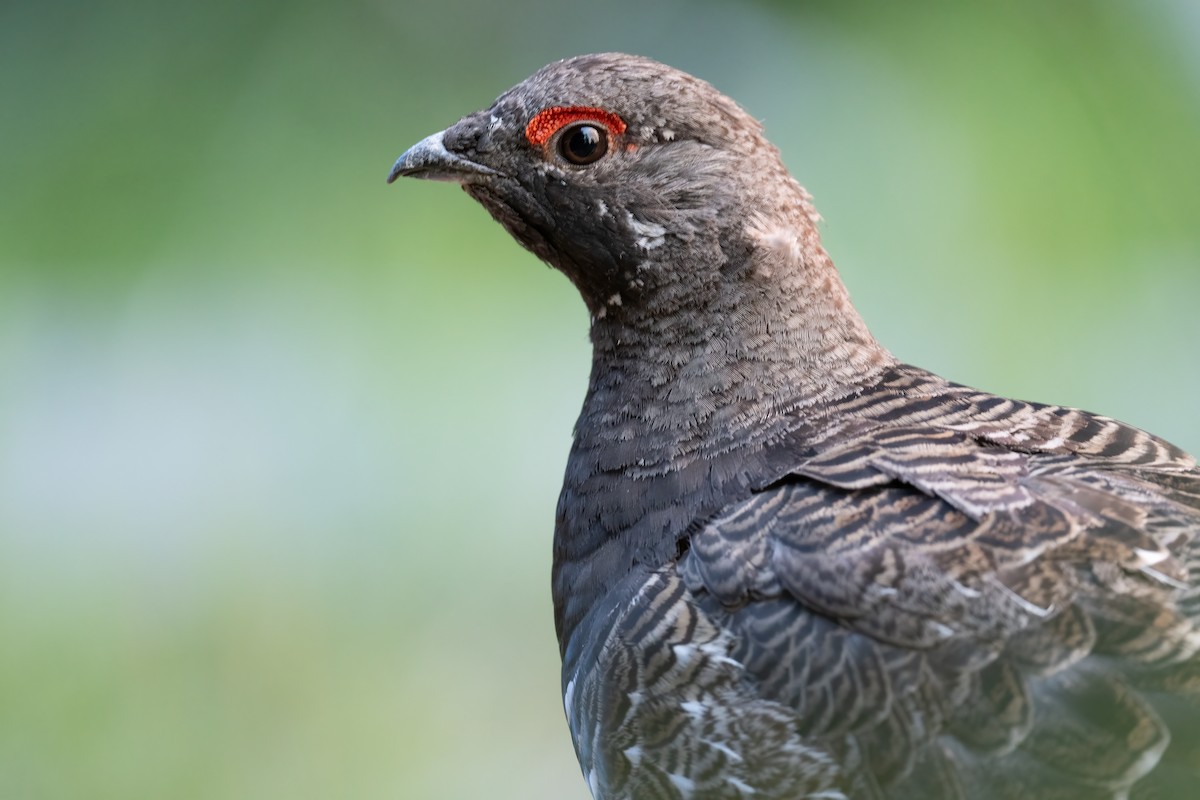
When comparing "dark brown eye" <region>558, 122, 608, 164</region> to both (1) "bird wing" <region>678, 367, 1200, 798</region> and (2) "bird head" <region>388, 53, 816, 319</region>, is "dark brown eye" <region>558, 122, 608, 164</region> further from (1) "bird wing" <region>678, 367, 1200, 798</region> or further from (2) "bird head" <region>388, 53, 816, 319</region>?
(1) "bird wing" <region>678, 367, 1200, 798</region>

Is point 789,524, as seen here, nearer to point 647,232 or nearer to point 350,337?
point 647,232

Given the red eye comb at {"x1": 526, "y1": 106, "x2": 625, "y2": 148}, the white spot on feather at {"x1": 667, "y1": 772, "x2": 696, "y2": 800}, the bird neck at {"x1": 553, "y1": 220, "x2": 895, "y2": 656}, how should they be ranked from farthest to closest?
the red eye comb at {"x1": 526, "y1": 106, "x2": 625, "y2": 148} → the bird neck at {"x1": 553, "y1": 220, "x2": 895, "y2": 656} → the white spot on feather at {"x1": 667, "y1": 772, "x2": 696, "y2": 800}

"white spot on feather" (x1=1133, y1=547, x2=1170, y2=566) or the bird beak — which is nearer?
"white spot on feather" (x1=1133, y1=547, x2=1170, y2=566)

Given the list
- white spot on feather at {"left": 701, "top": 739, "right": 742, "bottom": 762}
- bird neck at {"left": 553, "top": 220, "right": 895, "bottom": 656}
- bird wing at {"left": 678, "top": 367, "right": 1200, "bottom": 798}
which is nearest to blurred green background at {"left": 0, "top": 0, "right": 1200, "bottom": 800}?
bird neck at {"left": 553, "top": 220, "right": 895, "bottom": 656}

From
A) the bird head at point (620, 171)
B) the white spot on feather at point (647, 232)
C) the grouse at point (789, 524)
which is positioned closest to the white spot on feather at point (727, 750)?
the grouse at point (789, 524)

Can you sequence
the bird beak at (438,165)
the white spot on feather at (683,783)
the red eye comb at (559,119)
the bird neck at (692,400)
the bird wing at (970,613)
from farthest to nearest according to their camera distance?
the bird beak at (438,165) → the red eye comb at (559,119) → the bird neck at (692,400) → the white spot on feather at (683,783) → the bird wing at (970,613)

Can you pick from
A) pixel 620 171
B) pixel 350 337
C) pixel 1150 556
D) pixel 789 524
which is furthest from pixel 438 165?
pixel 350 337

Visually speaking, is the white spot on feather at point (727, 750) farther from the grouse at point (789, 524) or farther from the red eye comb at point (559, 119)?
the red eye comb at point (559, 119)
